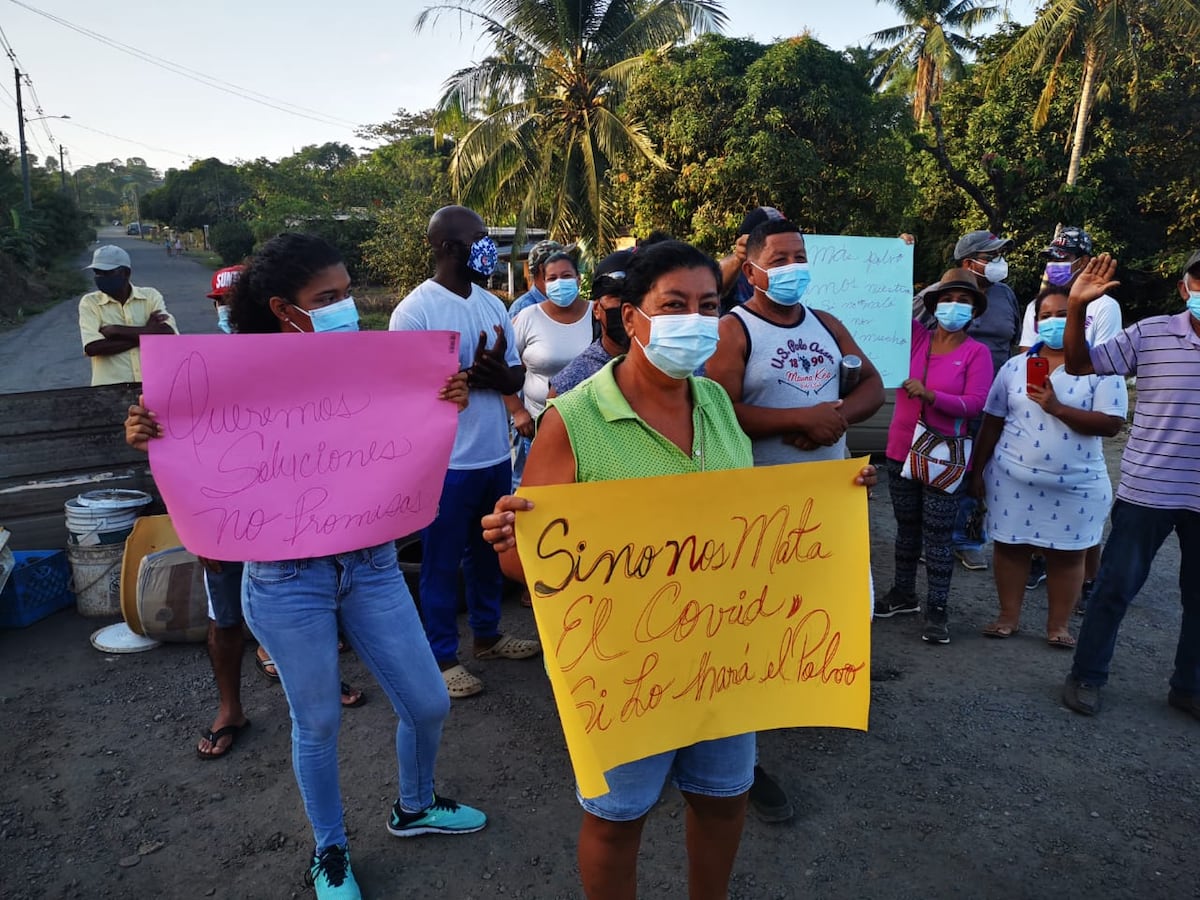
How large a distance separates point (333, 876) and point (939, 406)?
3605 mm

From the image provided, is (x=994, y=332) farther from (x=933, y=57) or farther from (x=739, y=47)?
(x=933, y=57)

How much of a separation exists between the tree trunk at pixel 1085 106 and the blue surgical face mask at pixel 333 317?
19.7 m

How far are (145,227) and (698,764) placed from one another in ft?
392

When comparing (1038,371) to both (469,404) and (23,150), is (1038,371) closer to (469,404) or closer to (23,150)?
(469,404)

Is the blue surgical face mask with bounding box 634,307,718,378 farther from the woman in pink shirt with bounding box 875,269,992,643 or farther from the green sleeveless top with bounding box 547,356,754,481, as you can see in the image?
the woman in pink shirt with bounding box 875,269,992,643

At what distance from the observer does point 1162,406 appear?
337 cm

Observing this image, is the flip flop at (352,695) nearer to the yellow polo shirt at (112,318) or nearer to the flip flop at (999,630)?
the yellow polo shirt at (112,318)

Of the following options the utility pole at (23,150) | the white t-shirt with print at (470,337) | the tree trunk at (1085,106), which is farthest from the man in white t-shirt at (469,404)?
the utility pole at (23,150)

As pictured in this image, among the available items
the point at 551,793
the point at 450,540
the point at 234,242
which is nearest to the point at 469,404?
the point at 450,540

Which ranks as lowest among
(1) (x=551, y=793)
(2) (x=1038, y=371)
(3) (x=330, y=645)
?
(1) (x=551, y=793)

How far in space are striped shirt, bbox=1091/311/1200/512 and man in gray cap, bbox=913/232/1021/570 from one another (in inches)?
44.5

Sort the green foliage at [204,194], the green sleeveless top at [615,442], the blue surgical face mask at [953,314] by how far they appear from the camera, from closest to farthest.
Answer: the green sleeveless top at [615,442] → the blue surgical face mask at [953,314] → the green foliage at [204,194]

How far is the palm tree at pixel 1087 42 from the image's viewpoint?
57.1ft

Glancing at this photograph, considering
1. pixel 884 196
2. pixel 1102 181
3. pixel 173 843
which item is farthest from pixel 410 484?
pixel 1102 181
